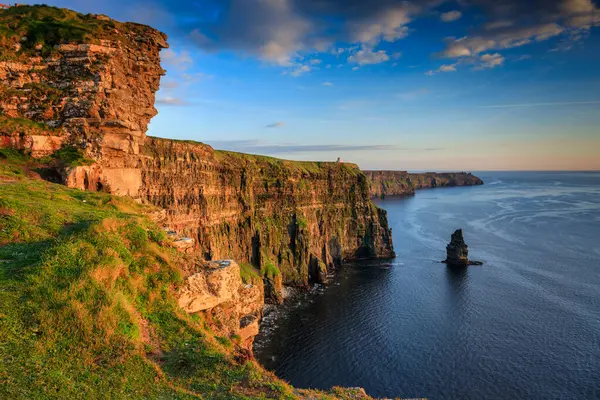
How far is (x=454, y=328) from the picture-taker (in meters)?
55.3

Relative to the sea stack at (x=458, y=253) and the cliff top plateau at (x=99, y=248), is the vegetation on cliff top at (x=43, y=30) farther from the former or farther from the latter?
the sea stack at (x=458, y=253)

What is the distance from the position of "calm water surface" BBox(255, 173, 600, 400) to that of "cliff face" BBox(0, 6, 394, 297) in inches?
527

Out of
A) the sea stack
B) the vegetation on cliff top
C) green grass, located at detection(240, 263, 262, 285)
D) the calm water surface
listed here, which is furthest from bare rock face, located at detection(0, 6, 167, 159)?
the sea stack

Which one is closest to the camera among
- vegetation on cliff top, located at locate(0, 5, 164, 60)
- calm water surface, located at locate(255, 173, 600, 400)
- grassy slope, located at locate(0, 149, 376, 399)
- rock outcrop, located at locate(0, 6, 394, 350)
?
grassy slope, located at locate(0, 149, 376, 399)

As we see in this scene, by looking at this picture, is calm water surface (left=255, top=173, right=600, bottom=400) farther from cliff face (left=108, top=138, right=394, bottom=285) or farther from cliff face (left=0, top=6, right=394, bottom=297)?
cliff face (left=0, top=6, right=394, bottom=297)

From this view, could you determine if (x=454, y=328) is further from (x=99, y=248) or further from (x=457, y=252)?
(x=99, y=248)

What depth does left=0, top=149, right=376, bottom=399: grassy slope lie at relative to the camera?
30.3 ft

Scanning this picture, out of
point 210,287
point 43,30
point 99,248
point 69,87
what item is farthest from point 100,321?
point 43,30

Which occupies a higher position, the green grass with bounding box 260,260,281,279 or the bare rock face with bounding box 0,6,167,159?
the bare rock face with bounding box 0,6,167,159

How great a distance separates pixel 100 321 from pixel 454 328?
57263 mm

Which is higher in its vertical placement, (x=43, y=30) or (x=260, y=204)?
(x=43, y=30)

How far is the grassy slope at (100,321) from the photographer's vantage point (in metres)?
9.25

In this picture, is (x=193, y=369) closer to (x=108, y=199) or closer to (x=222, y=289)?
(x=222, y=289)

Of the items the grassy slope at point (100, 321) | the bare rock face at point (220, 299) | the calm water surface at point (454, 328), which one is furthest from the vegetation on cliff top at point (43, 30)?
the calm water surface at point (454, 328)
